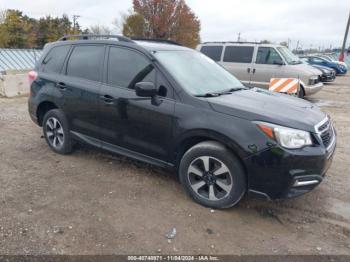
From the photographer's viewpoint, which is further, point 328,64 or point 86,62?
point 328,64

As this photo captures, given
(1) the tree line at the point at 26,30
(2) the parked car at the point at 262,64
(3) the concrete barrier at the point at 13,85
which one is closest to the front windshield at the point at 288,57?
(2) the parked car at the point at 262,64

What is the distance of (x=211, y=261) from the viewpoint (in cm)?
260

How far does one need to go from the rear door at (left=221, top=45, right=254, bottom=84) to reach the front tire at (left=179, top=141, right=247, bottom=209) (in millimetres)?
7588

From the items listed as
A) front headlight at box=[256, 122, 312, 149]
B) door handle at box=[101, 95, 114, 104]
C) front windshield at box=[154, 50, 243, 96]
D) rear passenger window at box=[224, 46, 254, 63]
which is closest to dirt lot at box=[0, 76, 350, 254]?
front headlight at box=[256, 122, 312, 149]

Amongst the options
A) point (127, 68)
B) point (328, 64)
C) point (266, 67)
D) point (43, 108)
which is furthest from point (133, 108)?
point (328, 64)

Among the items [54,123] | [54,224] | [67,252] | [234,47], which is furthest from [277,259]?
[234,47]

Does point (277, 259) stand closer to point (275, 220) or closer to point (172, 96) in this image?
point (275, 220)

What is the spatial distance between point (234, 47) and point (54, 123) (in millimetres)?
7635

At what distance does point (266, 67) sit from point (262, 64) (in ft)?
0.63

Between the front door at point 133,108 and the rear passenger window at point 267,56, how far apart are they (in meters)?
7.29

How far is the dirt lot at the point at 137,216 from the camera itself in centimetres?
277

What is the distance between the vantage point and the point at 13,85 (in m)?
10.6

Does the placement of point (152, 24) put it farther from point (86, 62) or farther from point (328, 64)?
point (86, 62)

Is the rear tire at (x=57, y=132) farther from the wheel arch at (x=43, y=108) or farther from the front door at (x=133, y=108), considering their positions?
the front door at (x=133, y=108)
